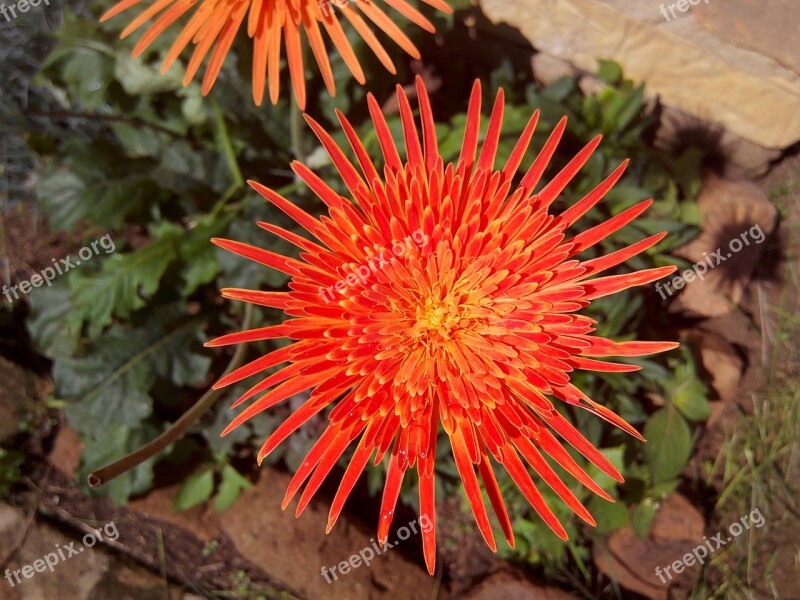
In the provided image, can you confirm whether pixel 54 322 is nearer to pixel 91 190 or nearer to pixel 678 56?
pixel 91 190

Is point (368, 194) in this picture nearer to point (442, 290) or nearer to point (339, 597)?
point (442, 290)

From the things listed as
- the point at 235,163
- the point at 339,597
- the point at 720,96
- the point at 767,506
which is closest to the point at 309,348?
the point at 235,163

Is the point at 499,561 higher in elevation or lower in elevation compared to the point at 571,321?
lower

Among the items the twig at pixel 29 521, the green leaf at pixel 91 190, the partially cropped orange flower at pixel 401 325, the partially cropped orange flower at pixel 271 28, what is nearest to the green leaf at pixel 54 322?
the green leaf at pixel 91 190

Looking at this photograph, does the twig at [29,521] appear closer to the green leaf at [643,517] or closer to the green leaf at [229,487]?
the green leaf at [229,487]

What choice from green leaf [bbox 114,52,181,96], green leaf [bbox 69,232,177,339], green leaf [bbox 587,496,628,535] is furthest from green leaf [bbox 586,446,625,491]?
green leaf [bbox 114,52,181,96]
